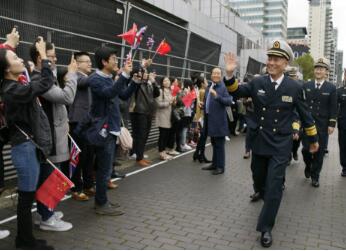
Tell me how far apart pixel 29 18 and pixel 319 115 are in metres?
5.25

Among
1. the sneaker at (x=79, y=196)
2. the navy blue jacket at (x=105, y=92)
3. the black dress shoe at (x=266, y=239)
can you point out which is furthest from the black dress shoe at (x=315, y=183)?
the sneaker at (x=79, y=196)

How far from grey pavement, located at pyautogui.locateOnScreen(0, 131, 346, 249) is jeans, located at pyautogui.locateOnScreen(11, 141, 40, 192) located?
761 millimetres

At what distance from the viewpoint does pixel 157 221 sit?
16.9 feet

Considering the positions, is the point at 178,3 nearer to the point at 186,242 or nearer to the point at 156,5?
the point at 156,5

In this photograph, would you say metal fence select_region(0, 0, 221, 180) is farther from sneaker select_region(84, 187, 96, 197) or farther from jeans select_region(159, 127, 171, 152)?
jeans select_region(159, 127, 171, 152)

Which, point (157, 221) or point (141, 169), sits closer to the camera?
point (157, 221)

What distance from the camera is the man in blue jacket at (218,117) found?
7961 mm

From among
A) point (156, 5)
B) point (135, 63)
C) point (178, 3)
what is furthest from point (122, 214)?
point (178, 3)

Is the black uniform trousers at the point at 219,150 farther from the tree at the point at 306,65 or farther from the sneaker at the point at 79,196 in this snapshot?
the tree at the point at 306,65

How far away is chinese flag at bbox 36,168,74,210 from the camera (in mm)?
4359

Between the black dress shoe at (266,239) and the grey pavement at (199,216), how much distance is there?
78mm

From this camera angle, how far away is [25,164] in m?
3.94

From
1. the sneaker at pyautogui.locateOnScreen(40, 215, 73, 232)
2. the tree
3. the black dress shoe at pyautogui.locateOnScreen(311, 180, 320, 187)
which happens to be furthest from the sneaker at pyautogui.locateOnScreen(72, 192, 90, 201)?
the tree

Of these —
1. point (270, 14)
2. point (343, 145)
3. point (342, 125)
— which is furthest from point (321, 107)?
point (270, 14)
